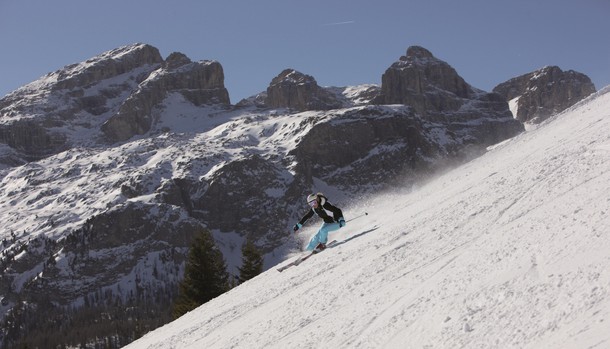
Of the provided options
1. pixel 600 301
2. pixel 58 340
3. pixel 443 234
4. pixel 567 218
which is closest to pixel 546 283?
pixel 600 301

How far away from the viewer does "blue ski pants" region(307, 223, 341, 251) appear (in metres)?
18.3

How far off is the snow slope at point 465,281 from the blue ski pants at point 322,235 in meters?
1.67

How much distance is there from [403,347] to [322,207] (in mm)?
11546

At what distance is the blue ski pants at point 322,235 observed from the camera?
18266 mm

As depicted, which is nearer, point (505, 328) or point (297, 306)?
point (505, 328)

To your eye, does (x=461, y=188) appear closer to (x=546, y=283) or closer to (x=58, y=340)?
(x=546, y=283)

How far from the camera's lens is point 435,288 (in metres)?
8.66

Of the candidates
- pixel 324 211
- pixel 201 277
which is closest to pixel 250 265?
pixel 201 277

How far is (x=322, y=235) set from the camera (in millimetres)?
18266

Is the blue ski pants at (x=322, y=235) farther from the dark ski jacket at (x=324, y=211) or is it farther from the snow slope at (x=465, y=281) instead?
the snow slope at (x=465, y=281)

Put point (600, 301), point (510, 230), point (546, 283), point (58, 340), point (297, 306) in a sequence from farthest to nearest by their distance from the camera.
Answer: point (58, 340), point (297, 306), point (510, 230), point (546, 283), point (600, 301)

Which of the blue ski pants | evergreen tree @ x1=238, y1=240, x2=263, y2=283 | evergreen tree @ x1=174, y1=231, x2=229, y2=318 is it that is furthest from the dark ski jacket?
evergreen tree @ x1=238, y1=240, x2=263, y2=283

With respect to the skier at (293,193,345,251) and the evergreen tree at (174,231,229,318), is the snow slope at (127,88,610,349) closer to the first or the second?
the skier at (293,193,345,251)

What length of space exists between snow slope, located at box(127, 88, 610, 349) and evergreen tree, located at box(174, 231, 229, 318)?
21.0 meters
